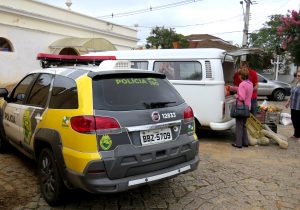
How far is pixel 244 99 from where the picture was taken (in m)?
6.88

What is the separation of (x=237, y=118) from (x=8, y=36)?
1462cm

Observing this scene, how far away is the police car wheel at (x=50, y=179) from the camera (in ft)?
12.5

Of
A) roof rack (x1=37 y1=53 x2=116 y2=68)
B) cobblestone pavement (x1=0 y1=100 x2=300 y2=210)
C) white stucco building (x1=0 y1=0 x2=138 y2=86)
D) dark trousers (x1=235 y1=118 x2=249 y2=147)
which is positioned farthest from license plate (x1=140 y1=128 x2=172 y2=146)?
white stucco building (x1=0 y1=0 x2=138 y2=86)

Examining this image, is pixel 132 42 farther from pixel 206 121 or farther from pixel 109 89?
pixel 109 89

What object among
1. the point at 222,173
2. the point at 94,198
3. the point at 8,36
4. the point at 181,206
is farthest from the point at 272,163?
the point at 8,36

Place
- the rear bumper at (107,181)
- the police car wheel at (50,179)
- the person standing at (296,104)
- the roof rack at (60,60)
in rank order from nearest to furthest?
the rear bumper at (107,181)
the police car wheel at (50,179)
the roof rack at (60,60)
the person standing at (296,104)

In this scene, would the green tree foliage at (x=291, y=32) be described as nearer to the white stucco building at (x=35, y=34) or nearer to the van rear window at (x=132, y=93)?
the van rear window at (x=132, y=93)

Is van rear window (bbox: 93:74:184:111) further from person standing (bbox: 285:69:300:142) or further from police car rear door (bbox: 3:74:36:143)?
person standing (bbox: 285:69:300:142)

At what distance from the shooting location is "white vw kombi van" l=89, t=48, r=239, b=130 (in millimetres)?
7047

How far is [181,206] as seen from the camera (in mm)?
4105

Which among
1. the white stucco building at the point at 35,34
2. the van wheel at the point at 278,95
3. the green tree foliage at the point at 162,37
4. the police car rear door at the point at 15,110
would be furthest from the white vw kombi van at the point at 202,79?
the green tree foliage at the point at 162,37

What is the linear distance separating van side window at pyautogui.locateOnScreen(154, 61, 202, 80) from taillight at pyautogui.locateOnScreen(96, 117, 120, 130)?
4141 millimetres

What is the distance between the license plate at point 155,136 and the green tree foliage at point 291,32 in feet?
33.6

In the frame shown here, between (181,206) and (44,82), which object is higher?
(44,82)
